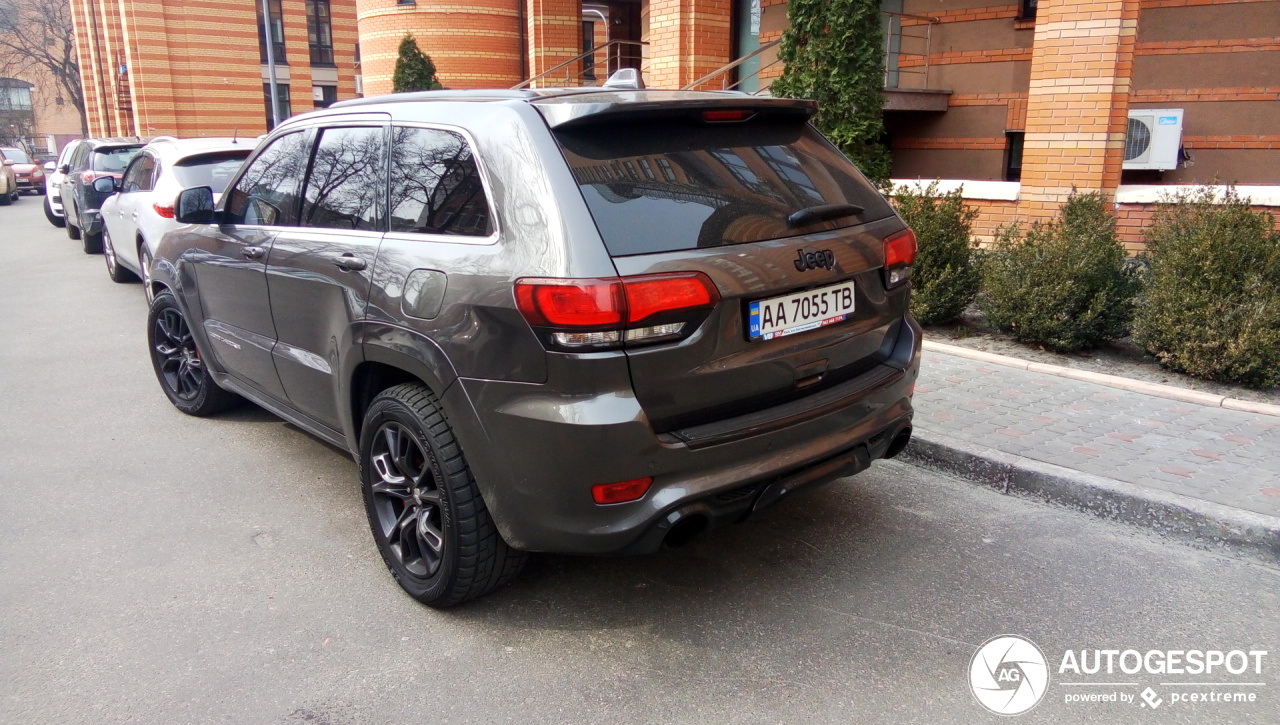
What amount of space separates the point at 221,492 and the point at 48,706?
71.8 inches

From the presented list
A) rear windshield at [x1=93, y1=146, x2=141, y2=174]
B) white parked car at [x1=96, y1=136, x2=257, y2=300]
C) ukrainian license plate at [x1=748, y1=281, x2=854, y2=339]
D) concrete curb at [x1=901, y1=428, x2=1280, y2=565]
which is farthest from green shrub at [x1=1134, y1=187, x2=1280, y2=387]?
rear windshield at [x1=93, y1=146, x2=141, y2=174]

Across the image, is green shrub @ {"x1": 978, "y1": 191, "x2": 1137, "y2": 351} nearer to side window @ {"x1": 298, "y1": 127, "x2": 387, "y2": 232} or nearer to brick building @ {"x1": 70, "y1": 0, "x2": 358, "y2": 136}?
side window @ {"x1": 298, "y1": 127, "x2": 387, "y2": 232}

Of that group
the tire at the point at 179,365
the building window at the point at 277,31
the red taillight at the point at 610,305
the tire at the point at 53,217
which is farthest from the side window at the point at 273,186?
the building window at the point at 277,31

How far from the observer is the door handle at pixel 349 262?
3.59 metres

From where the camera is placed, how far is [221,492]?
15.3ft

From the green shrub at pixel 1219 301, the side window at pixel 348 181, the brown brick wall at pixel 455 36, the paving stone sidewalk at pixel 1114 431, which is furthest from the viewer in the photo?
the brown brick wall at pixel 455 36

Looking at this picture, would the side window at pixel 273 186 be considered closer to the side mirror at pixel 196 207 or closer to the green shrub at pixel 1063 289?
the side mirror at pixel 196 207

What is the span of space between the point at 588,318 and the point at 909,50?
14.7 metres

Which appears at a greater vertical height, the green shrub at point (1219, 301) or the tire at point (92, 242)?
the green shrub at point (1219, 301)

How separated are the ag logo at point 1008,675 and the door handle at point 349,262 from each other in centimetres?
265

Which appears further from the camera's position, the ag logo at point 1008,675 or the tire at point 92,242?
the tire at point 92,242

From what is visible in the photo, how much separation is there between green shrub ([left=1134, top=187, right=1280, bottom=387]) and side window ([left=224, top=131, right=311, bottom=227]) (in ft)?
17.5

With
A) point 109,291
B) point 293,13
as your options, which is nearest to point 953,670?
point 109,291

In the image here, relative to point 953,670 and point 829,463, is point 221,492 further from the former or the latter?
point 953,670
